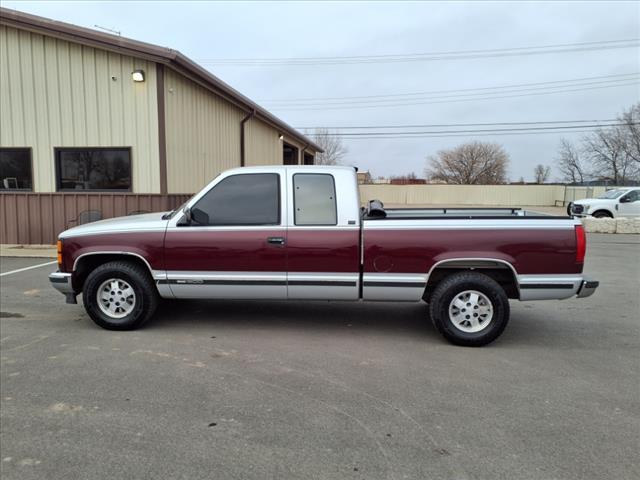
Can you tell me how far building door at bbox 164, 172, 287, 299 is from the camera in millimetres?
5352

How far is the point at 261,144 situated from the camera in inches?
817

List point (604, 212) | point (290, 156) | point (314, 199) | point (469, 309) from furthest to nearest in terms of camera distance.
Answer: point (290, 156) → point (604, 212) → point (314, 199) → point (469, 309)

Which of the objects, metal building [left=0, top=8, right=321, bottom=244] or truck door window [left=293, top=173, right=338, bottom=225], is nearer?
truck door window [left=293, top=173, right=338, bottom=225]

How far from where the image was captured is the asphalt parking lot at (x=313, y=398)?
297 centimetres

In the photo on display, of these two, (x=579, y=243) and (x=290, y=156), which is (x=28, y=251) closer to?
(x=579, y=243)

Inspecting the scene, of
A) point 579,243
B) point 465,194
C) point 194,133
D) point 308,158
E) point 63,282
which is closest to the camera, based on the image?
point 579,243

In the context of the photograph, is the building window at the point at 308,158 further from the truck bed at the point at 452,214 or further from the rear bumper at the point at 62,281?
the rear bumper at the point at 62,281

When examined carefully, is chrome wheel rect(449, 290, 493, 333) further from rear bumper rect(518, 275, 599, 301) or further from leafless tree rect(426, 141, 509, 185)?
leafless tree rect(426, 141, 509, 185)

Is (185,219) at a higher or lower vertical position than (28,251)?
higher

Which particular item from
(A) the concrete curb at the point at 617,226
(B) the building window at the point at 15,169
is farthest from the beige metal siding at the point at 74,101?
(A) the concrete curb at the point at 617,226

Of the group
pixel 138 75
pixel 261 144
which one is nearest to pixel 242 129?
pixel 261 144

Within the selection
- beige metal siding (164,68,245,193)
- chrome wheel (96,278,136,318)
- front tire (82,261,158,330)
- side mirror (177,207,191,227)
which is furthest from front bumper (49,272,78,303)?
beige metal siding (164,68,245,193)

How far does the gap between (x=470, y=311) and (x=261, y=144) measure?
16.8m

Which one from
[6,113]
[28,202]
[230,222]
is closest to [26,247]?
[28,202]
